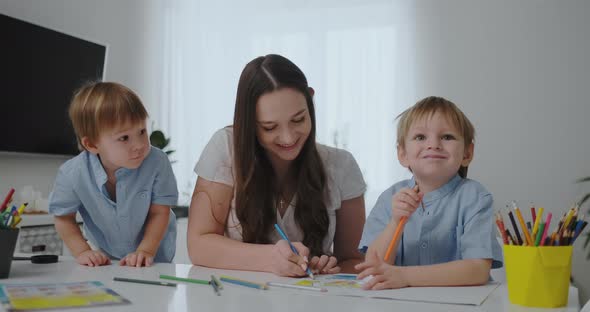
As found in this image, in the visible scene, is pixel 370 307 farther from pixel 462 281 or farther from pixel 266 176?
pixel 266 176

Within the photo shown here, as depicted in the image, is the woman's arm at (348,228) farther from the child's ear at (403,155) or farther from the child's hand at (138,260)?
the child's hand at (138,260)

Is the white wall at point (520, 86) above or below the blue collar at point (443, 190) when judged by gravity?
above

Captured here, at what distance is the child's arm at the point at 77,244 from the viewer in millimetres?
1247

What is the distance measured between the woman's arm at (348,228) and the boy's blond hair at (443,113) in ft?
1.10

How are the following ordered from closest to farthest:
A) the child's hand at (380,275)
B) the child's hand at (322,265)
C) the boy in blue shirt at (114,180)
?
A: the child's hand at (380,275) < the child's hand at (322,265) < the boy in blue shirt at (114,180)

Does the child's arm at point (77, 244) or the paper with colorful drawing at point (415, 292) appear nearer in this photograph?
the paper with colorful drawing at point (415, 292)

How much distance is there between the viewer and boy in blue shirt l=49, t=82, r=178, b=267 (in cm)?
141

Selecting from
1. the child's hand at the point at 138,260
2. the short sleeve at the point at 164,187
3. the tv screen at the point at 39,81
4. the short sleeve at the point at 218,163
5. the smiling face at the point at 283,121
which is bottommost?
the child's hand at the point at 138,260

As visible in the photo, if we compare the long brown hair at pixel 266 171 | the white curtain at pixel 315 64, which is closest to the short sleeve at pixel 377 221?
the long brown hair at pixel 266 171

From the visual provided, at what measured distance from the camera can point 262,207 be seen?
4.67ft

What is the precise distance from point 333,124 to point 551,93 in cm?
158

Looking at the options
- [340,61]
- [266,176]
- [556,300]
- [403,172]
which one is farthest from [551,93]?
[556,300]

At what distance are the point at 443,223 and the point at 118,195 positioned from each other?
2.71 ft

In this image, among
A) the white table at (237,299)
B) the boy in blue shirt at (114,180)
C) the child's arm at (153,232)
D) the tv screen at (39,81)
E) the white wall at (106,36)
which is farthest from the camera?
the white wall at (106,36)
